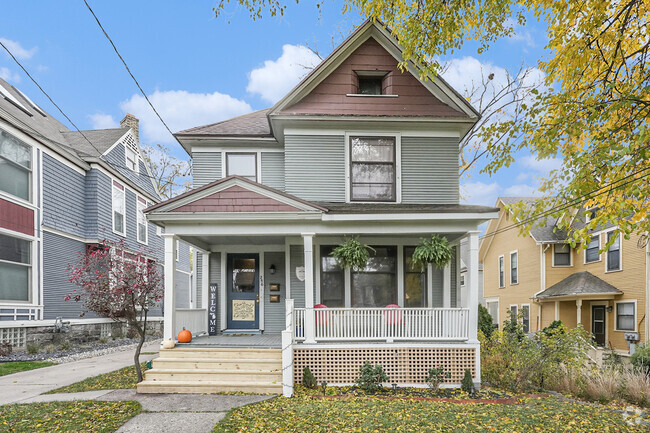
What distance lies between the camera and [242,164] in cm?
1076

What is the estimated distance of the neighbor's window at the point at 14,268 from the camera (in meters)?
11.2

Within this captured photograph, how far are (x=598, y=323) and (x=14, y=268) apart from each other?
825 inches

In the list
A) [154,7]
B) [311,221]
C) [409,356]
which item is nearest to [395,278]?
[409,356]

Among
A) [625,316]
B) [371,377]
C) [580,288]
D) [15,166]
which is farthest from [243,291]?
[625,316]

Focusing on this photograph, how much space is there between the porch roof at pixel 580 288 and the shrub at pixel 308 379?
12585 millimetres

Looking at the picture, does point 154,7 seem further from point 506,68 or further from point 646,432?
point 506,68

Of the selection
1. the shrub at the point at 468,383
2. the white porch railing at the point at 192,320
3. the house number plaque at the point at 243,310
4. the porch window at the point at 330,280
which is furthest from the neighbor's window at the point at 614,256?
the white porch railing at the point at 192,320

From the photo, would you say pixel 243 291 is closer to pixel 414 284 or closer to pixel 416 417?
pixel 414 284

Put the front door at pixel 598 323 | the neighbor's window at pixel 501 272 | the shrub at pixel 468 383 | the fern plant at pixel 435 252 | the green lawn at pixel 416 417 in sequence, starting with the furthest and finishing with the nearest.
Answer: the neighbor's window at pixel 501 272 < the front door at pixel 598 323 < the fern plant at pixel 435 252 < the shrub at pixel 468 383 < the green lawn at pixel 416 417

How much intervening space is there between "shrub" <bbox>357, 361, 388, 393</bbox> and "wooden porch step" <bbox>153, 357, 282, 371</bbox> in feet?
5.28

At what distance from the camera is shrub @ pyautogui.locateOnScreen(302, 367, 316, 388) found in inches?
306

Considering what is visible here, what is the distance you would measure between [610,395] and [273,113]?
898 cm

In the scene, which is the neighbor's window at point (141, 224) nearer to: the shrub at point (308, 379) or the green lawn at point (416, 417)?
the shrub at point (308, 379)

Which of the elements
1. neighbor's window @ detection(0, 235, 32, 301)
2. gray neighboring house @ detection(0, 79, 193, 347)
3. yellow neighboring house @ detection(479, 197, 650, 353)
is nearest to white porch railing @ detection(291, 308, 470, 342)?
yellow neighboring house @ detection(479, 197, 650, 353)
